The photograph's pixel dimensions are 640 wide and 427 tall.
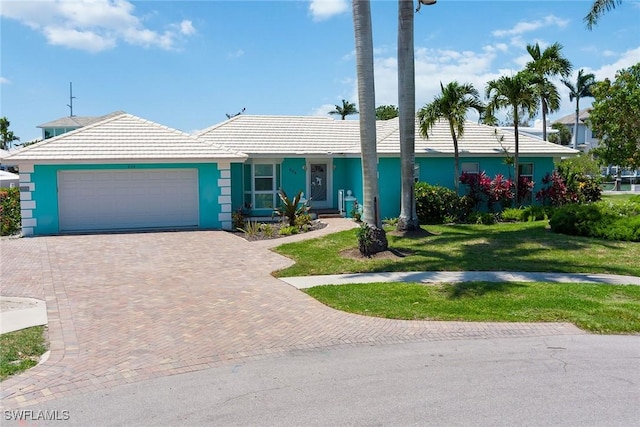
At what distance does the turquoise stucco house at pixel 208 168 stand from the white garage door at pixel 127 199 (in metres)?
0.04

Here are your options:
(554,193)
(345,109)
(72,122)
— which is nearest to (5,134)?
(72,122)

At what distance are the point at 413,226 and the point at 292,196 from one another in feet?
25.3

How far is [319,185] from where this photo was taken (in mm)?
24500

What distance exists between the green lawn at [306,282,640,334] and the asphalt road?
4.75 ft

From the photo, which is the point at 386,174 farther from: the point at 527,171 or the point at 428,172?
the point at 527,171

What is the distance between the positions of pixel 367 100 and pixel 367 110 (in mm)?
255

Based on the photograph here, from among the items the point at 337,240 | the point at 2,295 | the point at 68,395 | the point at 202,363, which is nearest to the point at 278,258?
the point at 337,240

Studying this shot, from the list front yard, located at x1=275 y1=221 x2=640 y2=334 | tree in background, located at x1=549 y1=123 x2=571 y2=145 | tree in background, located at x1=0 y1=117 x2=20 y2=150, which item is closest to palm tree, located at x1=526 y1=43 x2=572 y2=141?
front yard, located at x1=275 y1=221 x2=640 y2=334

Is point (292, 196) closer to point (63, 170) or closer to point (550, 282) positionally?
point (63, 170)

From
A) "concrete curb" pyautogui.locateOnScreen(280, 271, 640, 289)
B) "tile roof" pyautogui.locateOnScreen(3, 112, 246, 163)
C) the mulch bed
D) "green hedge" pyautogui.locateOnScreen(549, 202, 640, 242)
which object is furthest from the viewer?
"tile roof" pyautogui.locateOnScreen(3, 112, 246, 163)

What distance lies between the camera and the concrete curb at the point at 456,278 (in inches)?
A: 459

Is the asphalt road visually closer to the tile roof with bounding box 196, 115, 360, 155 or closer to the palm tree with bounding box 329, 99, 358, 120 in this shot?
the tile roof with bounding box 196, 115, 360, 155

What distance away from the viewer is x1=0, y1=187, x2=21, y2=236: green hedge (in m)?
19.2

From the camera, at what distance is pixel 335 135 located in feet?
85.8
